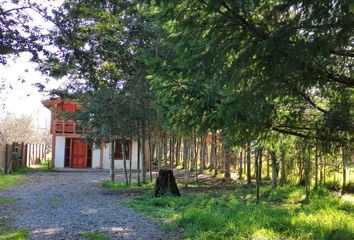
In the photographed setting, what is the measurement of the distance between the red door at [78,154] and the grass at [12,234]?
1011 inches

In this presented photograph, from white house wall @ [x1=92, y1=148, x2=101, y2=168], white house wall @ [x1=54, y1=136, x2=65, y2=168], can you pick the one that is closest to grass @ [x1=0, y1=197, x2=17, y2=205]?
Result: white house wall @ [x1=54, y1=136, x2=65, y2=168]

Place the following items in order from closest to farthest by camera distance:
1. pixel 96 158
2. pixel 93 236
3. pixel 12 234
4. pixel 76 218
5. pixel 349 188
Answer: pixel 93 236 → pixel 12 234 → pixel 76 218 → pixel 349 188 → pixel 96 158

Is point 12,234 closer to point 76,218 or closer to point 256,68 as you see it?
point 76,218

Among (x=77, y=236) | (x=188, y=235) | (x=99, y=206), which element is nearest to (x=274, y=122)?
(x=188, y=235)

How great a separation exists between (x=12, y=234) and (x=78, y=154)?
2669 centimetres

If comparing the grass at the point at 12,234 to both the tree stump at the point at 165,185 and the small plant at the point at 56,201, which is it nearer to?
the small plant at the point at 56,201

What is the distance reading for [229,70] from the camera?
459cm

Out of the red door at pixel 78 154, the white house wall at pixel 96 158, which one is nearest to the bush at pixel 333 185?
the white house wall at pixel 96 158

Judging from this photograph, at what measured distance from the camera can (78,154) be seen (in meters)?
33.7

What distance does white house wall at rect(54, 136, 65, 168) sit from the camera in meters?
32.6

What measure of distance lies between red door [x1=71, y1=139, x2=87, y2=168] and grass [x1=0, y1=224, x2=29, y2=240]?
25680 mm

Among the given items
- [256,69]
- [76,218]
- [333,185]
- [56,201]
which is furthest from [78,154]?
[256,69]

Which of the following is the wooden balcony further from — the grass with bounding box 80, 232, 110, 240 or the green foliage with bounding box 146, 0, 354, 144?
the green foliage with bounding box 146, 0, 354, 144

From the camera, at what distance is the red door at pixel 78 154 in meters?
33.4
